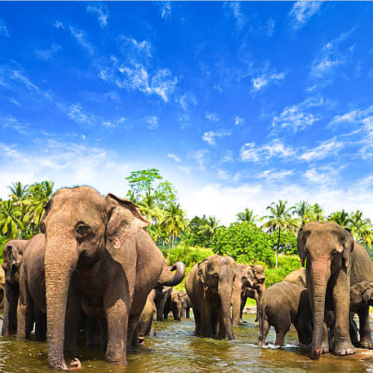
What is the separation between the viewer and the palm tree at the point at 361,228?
231ft

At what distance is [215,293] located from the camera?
38.6 feet

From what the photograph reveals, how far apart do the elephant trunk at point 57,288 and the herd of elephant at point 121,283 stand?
12 millimetres

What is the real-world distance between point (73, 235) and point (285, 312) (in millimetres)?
6477

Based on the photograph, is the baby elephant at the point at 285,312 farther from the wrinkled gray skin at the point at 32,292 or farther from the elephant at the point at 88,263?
the wrinkled gray skin at the point at 32,292

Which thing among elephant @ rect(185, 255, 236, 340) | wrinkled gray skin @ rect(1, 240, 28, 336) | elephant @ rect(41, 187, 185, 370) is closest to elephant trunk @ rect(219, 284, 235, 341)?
elephant @ rect(185, 255, 236, 340)

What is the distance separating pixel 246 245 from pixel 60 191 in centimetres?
4500

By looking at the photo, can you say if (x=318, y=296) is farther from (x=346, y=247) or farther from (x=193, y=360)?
(x=193, y=360)

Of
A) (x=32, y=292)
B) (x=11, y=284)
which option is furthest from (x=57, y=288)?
(x=11, y=284)

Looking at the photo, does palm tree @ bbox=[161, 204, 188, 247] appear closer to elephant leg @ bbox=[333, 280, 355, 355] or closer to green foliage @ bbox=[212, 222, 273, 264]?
green foliage @ bbox=[212, 222, 273, 264]

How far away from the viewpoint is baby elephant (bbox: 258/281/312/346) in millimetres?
9992

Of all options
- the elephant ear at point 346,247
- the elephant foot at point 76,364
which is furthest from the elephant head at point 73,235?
the elephant ear at point 346,247

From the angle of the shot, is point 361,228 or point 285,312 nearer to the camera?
→ point 285,312

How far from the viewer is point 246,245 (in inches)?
1948

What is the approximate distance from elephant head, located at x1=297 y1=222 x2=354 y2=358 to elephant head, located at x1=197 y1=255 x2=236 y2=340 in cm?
299
